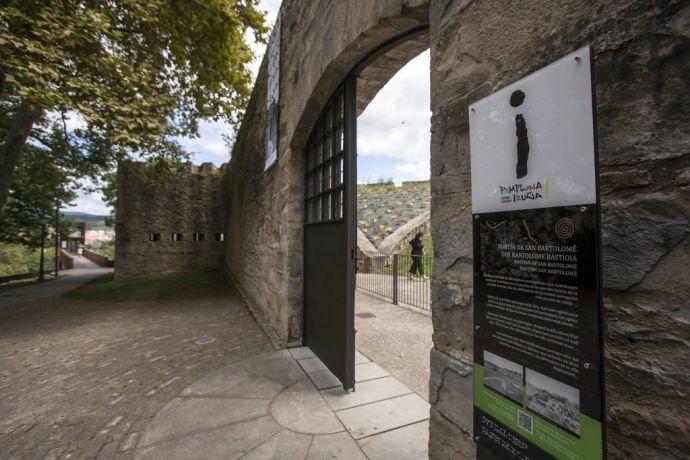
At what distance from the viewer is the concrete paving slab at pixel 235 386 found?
9.62 ft

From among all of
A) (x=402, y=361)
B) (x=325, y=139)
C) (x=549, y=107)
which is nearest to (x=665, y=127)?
(x=549, y=107)

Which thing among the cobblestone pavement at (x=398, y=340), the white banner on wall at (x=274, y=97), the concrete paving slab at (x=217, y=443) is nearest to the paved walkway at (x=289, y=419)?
the concrete paving slab at (x=217, y=443)

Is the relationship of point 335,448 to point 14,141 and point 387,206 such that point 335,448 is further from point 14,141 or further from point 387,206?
point 387,206

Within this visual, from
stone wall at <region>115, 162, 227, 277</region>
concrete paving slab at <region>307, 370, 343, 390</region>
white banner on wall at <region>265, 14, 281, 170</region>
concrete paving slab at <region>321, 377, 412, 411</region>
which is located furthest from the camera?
stone wall at <region>115, 162, 227, 277</region>

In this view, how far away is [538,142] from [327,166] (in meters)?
2.72

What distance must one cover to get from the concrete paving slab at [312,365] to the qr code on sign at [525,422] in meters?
2.71

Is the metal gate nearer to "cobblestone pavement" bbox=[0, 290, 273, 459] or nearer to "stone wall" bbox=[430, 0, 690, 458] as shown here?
"cobblestone pavement" bbox=[0, 290, 273, 459]

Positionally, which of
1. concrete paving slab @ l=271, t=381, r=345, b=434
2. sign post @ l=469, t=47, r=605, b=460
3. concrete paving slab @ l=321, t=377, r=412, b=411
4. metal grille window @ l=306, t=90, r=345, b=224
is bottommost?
concrete paving slab @ l=271, t=381, r=345, b=434

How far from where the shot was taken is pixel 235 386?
309 cm

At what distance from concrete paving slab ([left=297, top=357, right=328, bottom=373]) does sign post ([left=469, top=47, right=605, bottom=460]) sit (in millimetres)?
2477

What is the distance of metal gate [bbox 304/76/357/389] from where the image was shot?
2971 mm

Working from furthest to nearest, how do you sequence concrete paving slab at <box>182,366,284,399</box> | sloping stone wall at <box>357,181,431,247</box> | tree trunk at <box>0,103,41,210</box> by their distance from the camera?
sloping stone wall at <box>357,181,431,247</box>, tree trunk at <box>0,103,41,210</box>, concrete paving slab at <box>182,366,284,399</box>

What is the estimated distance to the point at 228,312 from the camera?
6680mm

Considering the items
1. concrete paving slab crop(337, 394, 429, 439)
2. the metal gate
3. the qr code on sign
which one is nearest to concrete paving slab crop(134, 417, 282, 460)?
concrete paving slab crop(337, 394, 429, 439)
